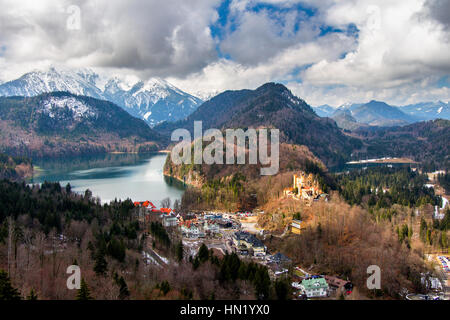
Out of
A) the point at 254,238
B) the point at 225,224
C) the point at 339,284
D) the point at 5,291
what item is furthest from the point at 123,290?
the point at 225,224

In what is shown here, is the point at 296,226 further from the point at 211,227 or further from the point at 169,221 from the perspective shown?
the point at 169,221

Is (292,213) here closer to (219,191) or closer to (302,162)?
(219,191)

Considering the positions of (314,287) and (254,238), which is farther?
(254,238)

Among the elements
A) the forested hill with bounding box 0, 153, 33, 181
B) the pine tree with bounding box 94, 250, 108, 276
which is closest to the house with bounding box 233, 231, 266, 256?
the pine tree with bounding box 94, 250, 108, 276

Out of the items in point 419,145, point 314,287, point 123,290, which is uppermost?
point 419,145

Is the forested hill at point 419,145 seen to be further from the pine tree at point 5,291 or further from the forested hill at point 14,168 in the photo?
the pine tree at point 5,291
